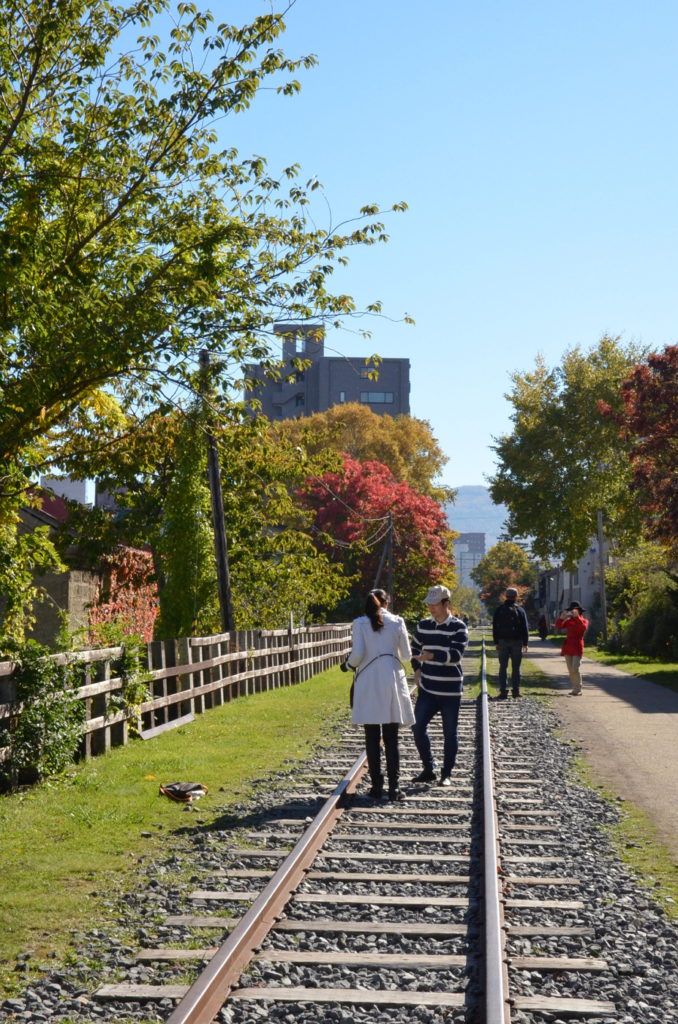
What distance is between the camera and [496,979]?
516 centimetres

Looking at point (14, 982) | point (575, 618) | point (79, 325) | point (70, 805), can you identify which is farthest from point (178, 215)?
point (575, 618)

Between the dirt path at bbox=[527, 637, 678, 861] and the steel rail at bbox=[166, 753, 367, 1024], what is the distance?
106 inches

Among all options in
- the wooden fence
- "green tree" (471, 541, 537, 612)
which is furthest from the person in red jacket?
"green tree" (471, 541, 537, 612)

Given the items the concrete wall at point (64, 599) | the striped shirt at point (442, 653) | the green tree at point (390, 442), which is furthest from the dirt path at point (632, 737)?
the green tree at point (390, 442)

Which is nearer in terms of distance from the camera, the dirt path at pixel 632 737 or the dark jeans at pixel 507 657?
the dirt path at pixel 632 737

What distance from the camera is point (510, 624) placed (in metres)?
22.4

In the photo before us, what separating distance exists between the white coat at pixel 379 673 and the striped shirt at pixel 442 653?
1.75 feet

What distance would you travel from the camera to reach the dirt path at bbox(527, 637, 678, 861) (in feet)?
37.0

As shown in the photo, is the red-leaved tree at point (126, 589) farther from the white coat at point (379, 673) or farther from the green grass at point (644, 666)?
the white coat at point (379, 673)

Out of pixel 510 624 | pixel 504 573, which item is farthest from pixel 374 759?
pixel 504 573

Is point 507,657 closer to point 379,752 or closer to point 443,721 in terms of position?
point 443,721

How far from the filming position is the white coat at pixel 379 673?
10.6 meters

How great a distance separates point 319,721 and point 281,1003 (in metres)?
13.0

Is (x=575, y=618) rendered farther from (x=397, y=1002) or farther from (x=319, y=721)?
(x=397, y=1002)
